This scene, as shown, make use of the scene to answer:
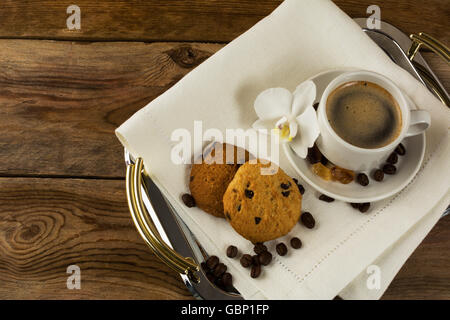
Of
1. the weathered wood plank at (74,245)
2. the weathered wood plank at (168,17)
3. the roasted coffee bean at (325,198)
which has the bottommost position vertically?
the weathered wood plank at (74,245)

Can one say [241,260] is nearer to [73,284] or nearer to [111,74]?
[73,284]

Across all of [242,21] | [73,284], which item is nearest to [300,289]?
[73,284]

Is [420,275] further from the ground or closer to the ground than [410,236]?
closer to the ground

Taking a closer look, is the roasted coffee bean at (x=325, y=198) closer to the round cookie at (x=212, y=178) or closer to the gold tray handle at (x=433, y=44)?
the round cookie at (x=212, y=178)

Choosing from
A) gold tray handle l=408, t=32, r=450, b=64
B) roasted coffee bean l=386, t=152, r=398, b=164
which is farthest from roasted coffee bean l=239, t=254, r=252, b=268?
gold tray handle l=408, t=32, r=450, b=64

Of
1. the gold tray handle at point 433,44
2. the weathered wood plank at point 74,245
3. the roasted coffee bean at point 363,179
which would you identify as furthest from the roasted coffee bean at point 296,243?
the gold tray handle at point 433,44

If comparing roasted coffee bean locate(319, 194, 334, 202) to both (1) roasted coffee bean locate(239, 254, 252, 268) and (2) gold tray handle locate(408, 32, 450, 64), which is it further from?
(2) gold tray handle locate(408, 32, 450, 64)

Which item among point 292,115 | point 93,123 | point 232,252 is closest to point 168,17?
point 93,123
